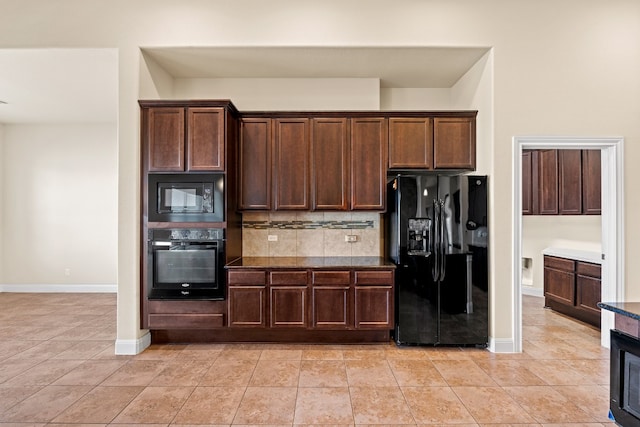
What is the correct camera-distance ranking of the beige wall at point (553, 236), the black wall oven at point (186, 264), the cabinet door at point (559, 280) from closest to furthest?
the black wall oven at point (186, 264) < the cabinet door at point (559, 280) < the beige wall at point (553, 236)

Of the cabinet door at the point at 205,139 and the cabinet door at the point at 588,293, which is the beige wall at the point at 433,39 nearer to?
the cabinet door at the point at 205,139

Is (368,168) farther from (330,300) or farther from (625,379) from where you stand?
(625,379)

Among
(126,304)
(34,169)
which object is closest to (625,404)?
(126,304)

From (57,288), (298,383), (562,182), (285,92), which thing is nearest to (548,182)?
(562,182)

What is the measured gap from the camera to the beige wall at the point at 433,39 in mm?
3570

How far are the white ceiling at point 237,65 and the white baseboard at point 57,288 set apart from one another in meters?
3.31

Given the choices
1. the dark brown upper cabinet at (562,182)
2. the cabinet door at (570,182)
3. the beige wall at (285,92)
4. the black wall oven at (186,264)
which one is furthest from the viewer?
the cabinet door at (570,182)

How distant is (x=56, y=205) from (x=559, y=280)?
8340 millimetres

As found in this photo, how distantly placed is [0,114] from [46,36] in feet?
11.1

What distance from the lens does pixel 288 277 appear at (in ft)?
12.2

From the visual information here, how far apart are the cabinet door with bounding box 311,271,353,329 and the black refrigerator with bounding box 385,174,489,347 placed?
1.94 feet

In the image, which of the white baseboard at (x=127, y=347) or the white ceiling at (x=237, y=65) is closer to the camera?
the white baseboard at (x=127, y=347)

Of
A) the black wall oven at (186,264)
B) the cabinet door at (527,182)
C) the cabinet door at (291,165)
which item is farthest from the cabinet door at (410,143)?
the cabinet door at (527,182)

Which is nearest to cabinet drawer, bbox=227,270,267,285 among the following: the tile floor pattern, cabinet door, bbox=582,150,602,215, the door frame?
the tile floor pattern
